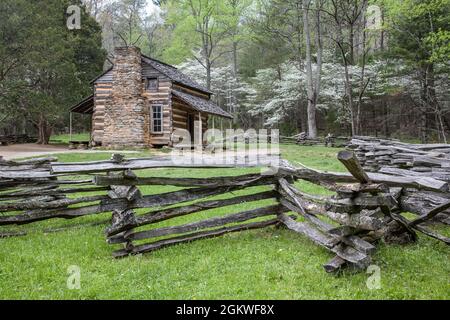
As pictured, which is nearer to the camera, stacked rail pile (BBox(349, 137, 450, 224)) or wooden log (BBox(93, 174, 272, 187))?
wooden log (BBox(93, 174, 272, 187))

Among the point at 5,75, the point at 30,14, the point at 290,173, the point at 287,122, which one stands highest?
the point at 30,14

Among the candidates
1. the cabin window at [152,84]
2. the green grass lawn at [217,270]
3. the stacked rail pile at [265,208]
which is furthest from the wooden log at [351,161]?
the cabin window at [152,84]

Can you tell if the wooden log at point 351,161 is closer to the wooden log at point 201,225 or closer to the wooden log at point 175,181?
the wooden log at point 175,181

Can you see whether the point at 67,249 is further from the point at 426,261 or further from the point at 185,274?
the point at 426,261

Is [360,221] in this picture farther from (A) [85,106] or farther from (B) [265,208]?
(A) [85,106]

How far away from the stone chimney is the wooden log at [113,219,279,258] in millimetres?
16084

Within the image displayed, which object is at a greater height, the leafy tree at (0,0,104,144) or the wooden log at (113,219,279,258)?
the leafy tree at (0,0,104,144)

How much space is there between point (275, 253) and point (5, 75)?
24359 mm

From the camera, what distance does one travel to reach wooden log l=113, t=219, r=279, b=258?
5410mm

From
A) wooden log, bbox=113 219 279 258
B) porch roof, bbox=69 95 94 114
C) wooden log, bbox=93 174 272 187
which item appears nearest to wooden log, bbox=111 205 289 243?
wooden log, bbox=113 219 279 258

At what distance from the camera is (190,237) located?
5.91 metres

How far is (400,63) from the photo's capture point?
82.5 ft

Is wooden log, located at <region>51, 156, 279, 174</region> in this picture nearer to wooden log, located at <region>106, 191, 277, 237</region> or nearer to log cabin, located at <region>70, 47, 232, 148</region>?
wooden log, located at <region>106, 191, 277, 237</region>

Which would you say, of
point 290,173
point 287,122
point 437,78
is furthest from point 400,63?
point 290,173
